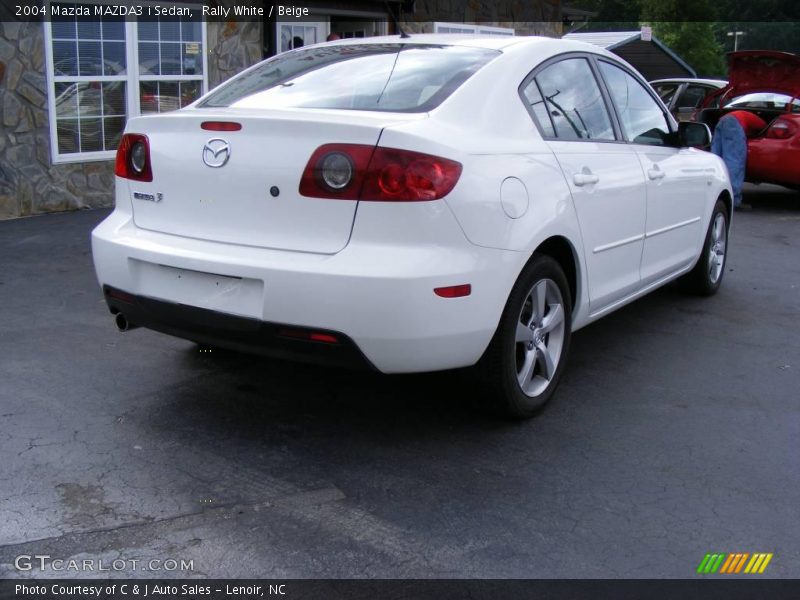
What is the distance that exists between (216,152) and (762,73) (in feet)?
33.2

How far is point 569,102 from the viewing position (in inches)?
186

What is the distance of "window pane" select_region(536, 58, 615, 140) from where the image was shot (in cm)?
455

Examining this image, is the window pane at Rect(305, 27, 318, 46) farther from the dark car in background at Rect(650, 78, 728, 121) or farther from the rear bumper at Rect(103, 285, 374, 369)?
the rear bumper at Rect(103, 285, 374, 369)

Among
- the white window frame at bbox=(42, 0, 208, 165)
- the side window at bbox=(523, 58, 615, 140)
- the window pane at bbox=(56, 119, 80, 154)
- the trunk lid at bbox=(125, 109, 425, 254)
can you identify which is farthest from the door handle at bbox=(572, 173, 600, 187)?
the window pane at bbox=(56, 119, 80, 154)

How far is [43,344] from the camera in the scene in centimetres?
528

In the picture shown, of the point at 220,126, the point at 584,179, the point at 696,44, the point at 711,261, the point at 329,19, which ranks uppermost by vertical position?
the point at 329,19

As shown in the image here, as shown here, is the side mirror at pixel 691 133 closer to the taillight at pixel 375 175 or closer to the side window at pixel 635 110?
the side window at pixel 635 110

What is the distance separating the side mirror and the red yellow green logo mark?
323 cm

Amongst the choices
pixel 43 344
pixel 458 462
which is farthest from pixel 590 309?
pixel 43 344

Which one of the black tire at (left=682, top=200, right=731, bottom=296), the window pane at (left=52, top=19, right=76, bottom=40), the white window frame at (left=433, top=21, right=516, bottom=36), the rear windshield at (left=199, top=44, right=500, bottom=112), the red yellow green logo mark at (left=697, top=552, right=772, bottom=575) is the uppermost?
the white window frame at (left=433, top=21, right=516, bottom=36)

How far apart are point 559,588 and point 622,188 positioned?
8.15ft

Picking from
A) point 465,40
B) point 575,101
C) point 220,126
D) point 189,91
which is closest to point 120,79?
point 189,91

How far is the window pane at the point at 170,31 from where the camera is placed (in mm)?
10508

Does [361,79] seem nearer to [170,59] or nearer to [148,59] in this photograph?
[148,59]
